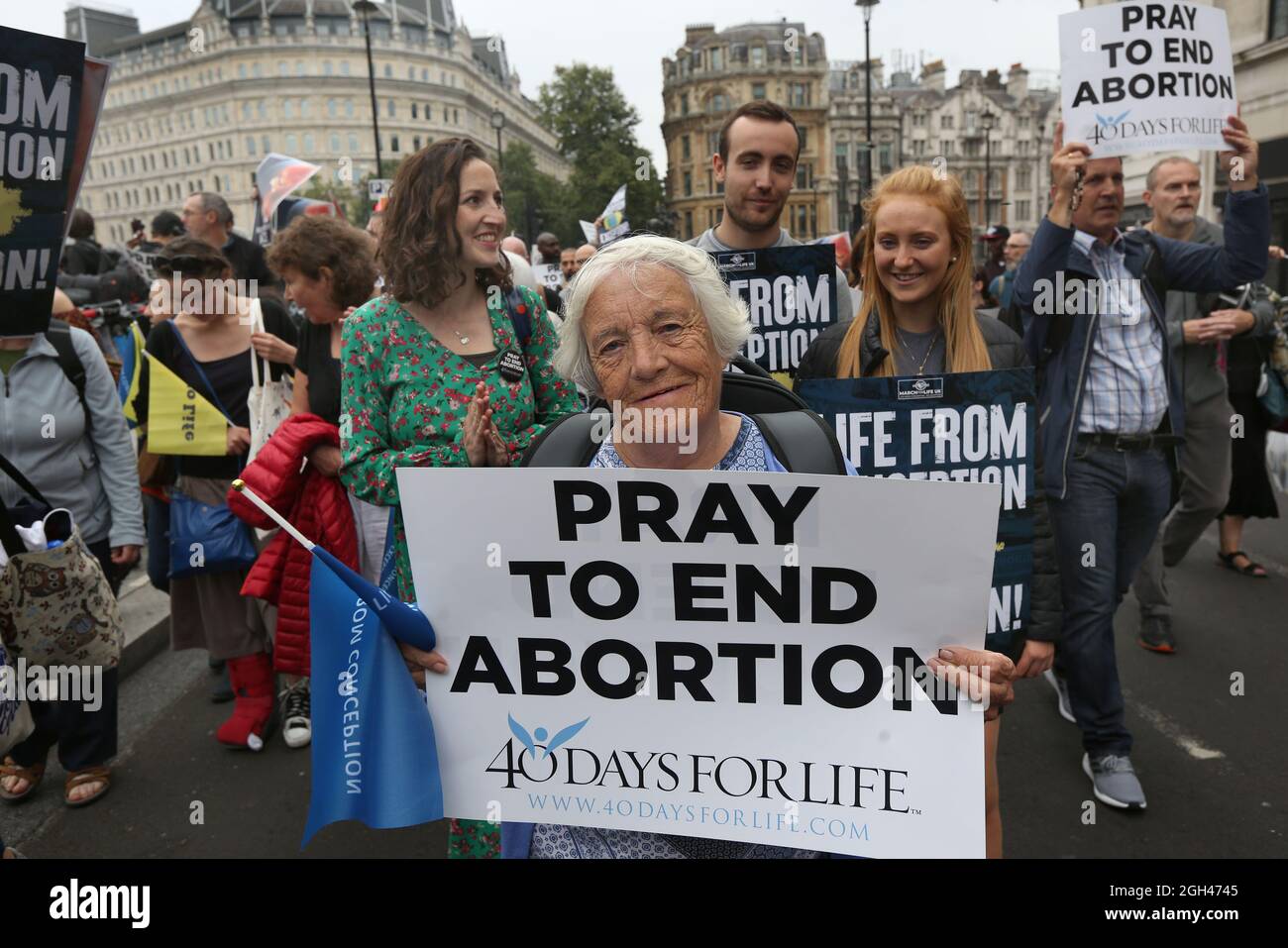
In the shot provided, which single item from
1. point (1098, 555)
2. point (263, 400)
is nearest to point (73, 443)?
point (263, 400)

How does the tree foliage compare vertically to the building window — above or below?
above

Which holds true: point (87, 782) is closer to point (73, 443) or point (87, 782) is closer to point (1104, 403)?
point (73, 443)

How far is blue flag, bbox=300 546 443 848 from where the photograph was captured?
169cm

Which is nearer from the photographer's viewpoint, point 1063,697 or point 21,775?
point 21,775

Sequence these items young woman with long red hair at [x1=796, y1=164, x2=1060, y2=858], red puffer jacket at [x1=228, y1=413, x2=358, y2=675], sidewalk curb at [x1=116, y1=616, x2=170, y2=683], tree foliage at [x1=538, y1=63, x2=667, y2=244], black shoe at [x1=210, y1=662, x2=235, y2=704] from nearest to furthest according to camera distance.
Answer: young woman with long red hair at [x1=796, y1=164, x2=1060, y2=858]
red puffer jacket at [x1=228, y1=413, x2=358, y2=675]
black shoe at [x1=210, y1=662, x2=235, y2=704]
sidewalk curb at [x1=116, y1=616, x2=170, y2=683]
tree foliage at [x1=538, y1=63, x2=667, y2=244]

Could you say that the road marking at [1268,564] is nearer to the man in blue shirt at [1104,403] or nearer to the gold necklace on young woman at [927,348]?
the man in blue shirt at [1104,403]

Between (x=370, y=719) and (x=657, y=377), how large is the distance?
84 centimetres

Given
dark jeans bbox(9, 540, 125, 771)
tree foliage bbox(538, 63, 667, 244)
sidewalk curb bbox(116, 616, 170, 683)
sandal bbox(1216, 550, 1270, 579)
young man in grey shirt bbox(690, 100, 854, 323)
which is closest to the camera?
young man in grey shirt bbox(690, 100, 854, 323)

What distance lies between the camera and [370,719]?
5.56ft

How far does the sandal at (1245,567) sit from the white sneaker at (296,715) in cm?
552

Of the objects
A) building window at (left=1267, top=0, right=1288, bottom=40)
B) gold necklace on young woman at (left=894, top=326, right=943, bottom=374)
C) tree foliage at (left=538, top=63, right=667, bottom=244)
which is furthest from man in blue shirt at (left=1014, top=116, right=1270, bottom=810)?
tree foliage at (left=538, top=63, right=667, bottom=244)

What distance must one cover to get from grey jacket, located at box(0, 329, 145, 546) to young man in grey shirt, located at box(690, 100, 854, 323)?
2417 mm

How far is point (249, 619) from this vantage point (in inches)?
162
